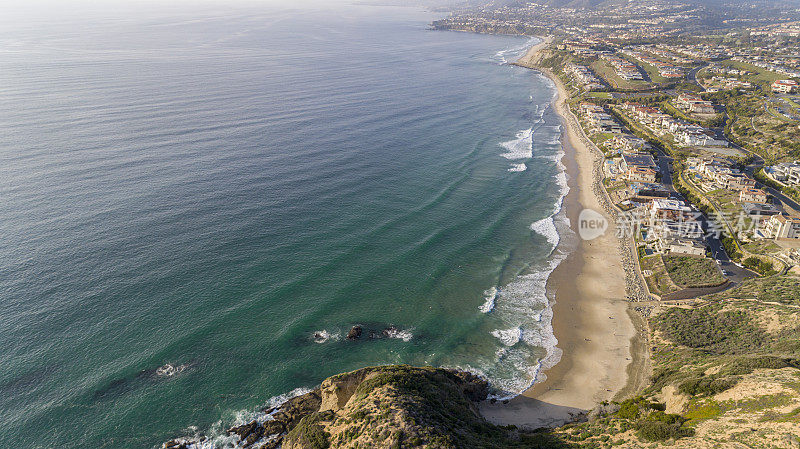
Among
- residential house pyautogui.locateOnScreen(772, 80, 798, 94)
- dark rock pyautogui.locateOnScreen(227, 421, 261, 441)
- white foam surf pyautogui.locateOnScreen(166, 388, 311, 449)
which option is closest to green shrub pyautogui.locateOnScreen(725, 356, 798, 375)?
white foam surf pyautogui.locateOnScreen(166, 388, 311, 449)

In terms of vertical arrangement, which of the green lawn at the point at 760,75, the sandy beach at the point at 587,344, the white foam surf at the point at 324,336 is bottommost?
the sandy beach at the point at 587,344

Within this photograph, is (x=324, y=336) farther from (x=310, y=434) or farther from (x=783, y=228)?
(x=783, y=228)

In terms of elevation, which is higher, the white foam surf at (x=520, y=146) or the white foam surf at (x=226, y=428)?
the white foam surf at (x=520, y=146)

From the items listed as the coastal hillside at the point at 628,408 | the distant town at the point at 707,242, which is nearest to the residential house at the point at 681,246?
the distant town at the point at 707,242

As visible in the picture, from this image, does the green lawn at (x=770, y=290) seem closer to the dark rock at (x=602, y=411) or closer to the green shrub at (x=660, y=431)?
the dark rock at (x=602, y=411)

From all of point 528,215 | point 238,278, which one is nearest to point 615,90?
point 528,215

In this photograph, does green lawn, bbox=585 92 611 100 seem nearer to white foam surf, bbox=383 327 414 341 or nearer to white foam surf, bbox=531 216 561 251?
white foam surf, bbox=531 216 561 251

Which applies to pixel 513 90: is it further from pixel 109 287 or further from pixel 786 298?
pixel 109 287

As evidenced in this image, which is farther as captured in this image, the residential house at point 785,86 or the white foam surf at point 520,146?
the residential house at point 785,86
